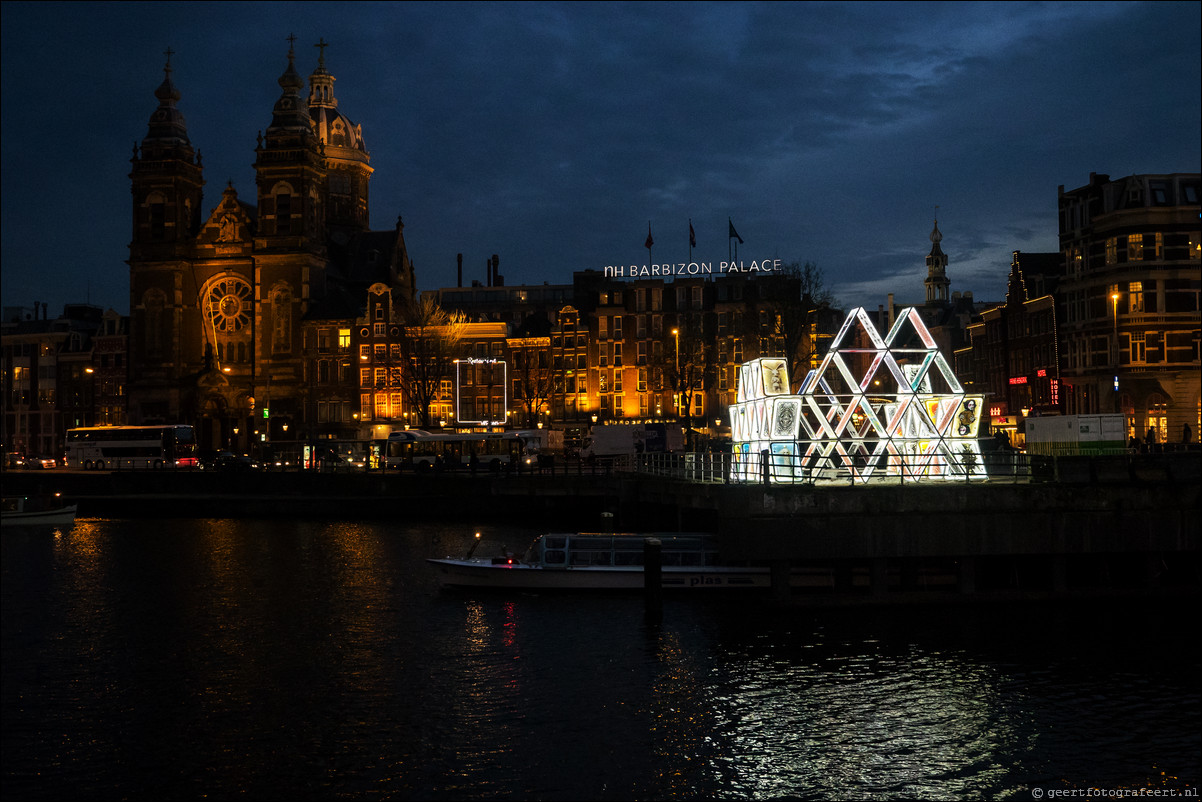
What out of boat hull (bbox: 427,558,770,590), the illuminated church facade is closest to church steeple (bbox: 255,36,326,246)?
the illuminated church facade

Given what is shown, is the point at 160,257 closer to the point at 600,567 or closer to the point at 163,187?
the point at 163,187

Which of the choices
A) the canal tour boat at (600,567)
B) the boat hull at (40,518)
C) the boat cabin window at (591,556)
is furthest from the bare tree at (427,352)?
the boat cabin window at (591,556)

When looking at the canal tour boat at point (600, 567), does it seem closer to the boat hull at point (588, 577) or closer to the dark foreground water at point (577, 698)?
the boat hull at point (588, 577)

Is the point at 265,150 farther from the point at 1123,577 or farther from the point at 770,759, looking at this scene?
the point at 770,759

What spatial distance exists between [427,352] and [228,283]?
31915 mm

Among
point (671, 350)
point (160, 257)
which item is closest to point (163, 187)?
point (160, 257)

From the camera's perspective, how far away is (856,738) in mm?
29547

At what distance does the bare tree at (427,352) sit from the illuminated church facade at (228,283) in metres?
8.37

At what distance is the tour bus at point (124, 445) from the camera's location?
121m

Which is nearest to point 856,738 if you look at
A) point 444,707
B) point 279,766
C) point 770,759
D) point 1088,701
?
A: point 770,759

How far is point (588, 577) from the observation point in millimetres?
48250

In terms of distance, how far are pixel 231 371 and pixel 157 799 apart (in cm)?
11560

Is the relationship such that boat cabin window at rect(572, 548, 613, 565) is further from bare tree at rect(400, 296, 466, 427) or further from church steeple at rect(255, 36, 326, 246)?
church steeple at rect(255, 36, 326, 246)

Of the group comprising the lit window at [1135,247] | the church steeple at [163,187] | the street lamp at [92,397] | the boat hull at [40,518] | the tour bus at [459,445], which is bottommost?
the boat hull at [40,518]
